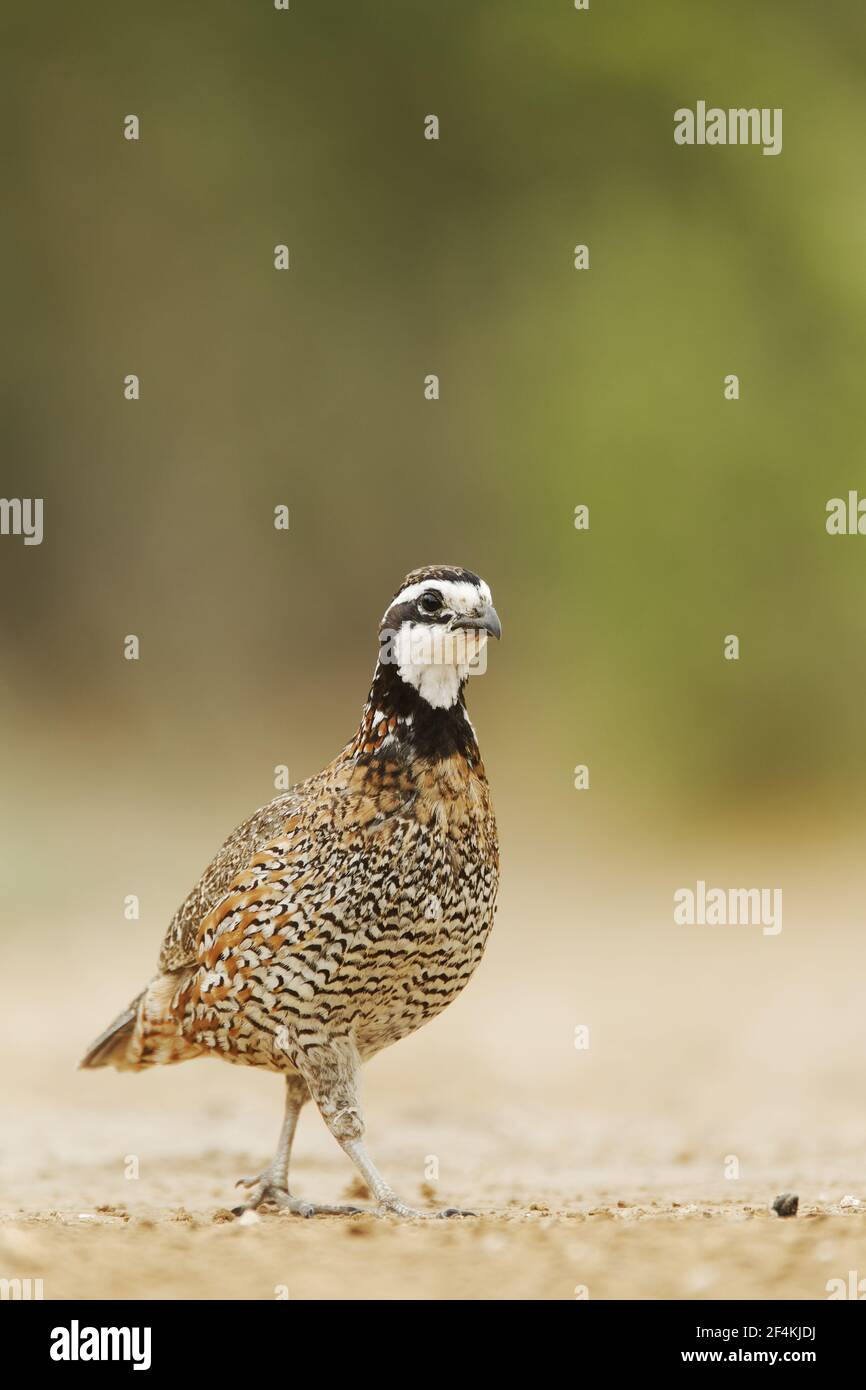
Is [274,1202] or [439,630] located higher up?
[439,630]

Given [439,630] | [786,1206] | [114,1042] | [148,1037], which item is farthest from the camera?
[114,1042]

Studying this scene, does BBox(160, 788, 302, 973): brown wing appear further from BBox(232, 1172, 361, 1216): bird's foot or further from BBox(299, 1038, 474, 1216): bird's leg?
BBox(232, 1172, 361, 1216): bird's foot

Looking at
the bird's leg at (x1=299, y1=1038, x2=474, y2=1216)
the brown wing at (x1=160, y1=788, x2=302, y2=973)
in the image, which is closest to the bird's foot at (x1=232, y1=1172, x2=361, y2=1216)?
the bird's leg at (x1=299, y1=1038, x2=474, y2=1216)

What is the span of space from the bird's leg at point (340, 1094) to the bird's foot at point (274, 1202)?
0.81 ft

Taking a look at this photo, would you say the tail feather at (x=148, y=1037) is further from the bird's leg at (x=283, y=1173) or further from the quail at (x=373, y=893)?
the bird's leg at (x=283, y=1173)

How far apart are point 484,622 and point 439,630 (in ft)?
0.55

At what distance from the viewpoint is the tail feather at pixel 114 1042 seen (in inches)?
271

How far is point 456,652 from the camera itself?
6027 millimetres

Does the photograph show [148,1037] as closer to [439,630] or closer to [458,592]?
[439,630]

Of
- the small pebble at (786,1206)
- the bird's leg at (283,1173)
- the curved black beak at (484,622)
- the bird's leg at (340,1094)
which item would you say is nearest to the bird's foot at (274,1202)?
the bird's leg at (283,1173)

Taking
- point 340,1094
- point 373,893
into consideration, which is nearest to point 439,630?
point 373,893

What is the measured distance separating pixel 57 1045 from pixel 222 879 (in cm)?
559

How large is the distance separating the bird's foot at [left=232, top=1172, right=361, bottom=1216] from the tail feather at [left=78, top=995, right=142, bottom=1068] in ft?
2.36

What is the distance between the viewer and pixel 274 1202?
650 centimetres
